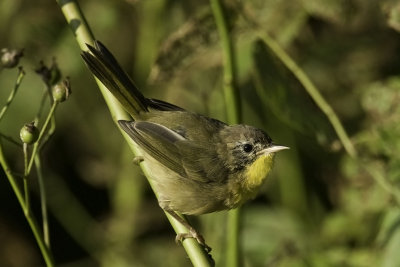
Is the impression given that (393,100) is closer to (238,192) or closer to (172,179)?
(238,192)

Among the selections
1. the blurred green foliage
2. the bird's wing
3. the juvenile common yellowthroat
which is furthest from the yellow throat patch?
the blurred green foliage

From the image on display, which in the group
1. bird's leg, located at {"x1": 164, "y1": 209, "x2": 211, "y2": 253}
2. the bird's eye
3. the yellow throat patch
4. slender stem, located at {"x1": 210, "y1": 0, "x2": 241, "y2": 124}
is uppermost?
slender stem, located at {"x1": 210, "y1": 0, "x2": 241, "y2": 124}

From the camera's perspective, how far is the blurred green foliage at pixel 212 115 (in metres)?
3.96

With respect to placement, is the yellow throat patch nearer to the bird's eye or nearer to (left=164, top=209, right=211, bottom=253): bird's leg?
the bird's eye

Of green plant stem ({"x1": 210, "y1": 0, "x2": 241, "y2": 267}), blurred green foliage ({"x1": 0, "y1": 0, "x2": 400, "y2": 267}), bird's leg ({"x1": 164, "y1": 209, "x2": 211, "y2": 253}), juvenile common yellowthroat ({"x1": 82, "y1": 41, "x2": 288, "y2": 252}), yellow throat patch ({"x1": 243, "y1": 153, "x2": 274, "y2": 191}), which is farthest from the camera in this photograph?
blurred green foliage ({"x1": 0, "y1": 0, "x2": 400, "y2": 267})

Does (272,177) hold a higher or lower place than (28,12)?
lower

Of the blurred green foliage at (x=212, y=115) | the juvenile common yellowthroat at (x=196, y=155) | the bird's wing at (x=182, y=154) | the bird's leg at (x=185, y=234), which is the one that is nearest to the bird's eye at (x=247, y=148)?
the juvenile common yellowthroat at (x=196, y=155)

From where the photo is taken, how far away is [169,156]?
364 cm

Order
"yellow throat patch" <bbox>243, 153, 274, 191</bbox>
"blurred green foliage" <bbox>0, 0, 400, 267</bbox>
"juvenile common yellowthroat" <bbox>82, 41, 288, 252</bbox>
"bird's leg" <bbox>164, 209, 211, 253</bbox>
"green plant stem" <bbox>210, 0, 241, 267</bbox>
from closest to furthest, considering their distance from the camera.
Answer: "bird's leg" <bbox>164, 209, 211, 253</bbox>, "green plant stem" <bbox>210, 0, 241, 267</bbox>, "juvenile common yellowthroat" <bbox>82, 41, 288, 252</bbox>, "yellow throat patch" <bbox>243, 153, 274, 191</bbox>, "blurred green foliage" <bbox>0, 0, 400, 267</bbox>

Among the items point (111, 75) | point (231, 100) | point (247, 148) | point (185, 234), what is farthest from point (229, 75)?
point (185, 234)

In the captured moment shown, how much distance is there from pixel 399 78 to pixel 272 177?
74.3 inches

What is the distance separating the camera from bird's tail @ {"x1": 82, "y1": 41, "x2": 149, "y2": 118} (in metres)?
3.05

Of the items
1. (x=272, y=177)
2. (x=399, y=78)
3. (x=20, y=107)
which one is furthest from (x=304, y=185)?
(x=20, y=107)

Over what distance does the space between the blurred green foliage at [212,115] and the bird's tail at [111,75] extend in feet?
0.94
